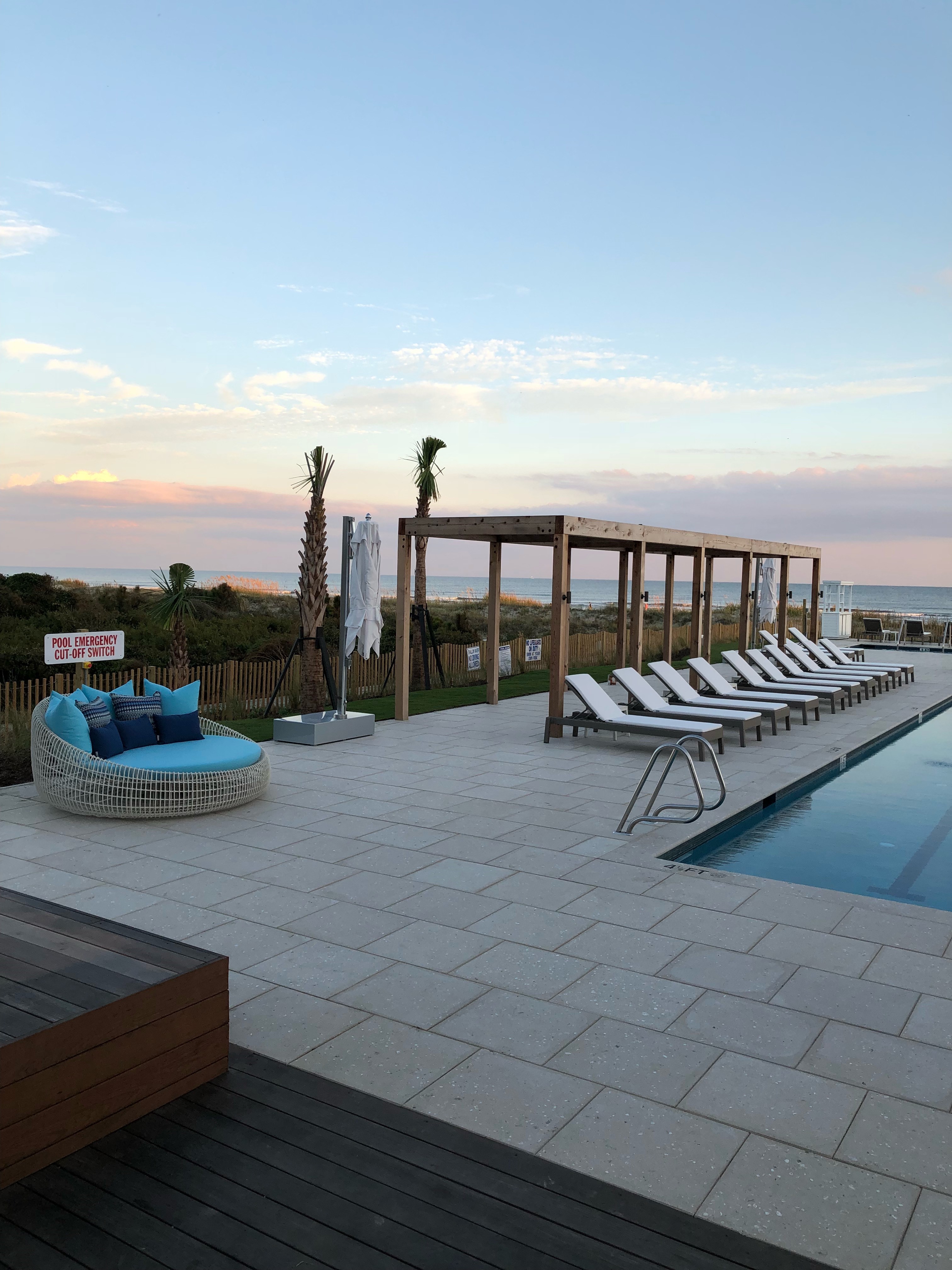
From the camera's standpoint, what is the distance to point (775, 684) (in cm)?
1333

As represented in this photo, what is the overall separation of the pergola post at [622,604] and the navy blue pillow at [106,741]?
10227mm

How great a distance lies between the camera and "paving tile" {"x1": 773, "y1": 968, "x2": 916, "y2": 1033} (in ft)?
11.6

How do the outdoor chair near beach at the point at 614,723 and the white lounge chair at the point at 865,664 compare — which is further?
the white lounge chair at the point at 865,664

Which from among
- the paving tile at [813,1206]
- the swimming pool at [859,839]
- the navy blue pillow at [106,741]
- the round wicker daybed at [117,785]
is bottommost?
the swimming pool at [859,839]

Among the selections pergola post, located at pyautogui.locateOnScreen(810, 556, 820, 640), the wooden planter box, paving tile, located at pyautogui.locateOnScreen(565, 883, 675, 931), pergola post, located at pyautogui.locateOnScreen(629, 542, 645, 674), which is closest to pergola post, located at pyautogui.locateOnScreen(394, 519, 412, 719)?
pergola post, located at pyautogui.locateOnScreen(629, 542, 645, 674)

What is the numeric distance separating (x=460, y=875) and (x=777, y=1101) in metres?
2.52

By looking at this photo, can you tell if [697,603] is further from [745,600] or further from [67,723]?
[67,723]

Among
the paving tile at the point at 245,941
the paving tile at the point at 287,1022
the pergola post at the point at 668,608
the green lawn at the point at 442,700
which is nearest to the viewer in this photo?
the paving tile at the point at 287,1022

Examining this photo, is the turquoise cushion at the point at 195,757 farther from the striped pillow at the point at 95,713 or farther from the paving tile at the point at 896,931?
the paving tile at the point at 896,931

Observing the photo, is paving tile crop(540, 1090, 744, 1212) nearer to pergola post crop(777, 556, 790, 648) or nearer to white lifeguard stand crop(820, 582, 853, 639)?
pergola post crop(777, 556, 790, 648)

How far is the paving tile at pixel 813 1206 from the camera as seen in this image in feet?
7.41

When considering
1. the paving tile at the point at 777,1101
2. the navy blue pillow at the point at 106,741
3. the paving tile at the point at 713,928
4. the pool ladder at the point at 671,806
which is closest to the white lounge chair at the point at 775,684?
the pool ladder at the point at 671,806

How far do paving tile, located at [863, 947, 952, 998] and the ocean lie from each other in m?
60.9

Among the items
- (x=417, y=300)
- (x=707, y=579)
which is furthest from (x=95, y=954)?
(x=417, y=300)
